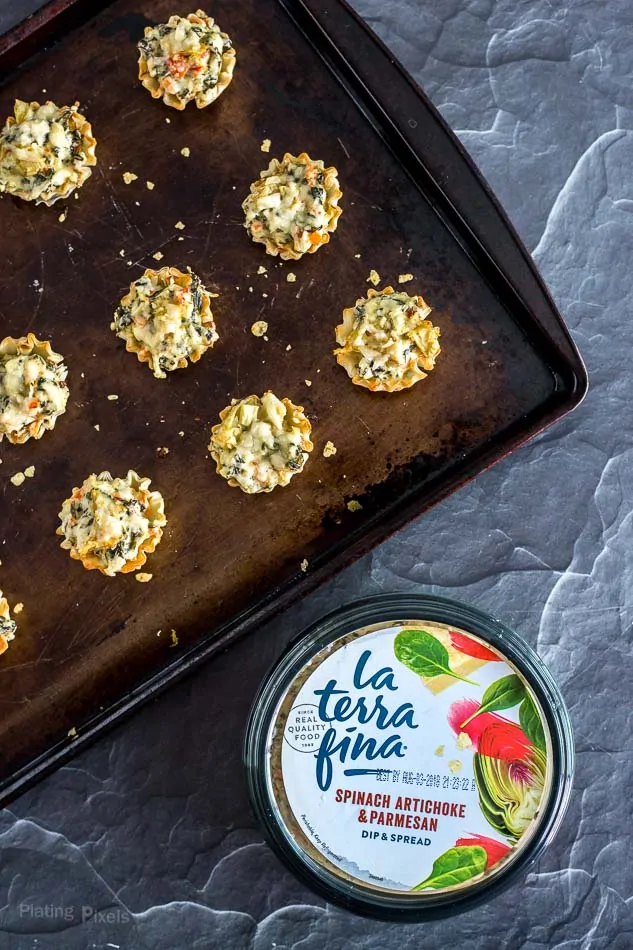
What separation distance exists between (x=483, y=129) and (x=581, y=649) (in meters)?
1.15

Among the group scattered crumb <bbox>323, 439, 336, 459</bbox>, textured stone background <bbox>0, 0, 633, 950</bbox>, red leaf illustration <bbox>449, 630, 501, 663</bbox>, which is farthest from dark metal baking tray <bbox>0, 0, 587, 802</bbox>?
red leaf illustration <bbox>449, 630, 501, 663</bbox>

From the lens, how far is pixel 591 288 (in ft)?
6.40

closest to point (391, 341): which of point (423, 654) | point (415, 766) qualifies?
point (423, 654)

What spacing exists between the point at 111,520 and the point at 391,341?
644 millimetres

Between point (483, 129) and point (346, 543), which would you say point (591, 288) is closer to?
point (483, 129)

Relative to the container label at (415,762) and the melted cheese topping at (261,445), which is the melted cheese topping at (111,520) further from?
the container label at (415,762)

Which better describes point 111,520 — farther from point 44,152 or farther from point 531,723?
point 531,723

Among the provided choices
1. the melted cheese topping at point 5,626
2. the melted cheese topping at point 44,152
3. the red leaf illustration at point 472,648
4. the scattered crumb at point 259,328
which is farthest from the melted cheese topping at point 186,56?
the red leaf illustration at point 472,648

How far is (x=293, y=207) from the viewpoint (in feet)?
5.87

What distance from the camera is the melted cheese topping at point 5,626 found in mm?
1763

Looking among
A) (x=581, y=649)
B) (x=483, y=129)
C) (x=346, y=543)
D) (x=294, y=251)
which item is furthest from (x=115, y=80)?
(x=581, y=649)

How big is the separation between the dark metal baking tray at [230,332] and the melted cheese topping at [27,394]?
0.04 m

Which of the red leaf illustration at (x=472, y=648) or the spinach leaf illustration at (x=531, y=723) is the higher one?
the red leaf illustration at (x=472, y=648)

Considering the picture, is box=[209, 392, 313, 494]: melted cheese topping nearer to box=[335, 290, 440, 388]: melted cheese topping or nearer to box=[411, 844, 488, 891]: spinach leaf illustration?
box=[335, 290, 440, 388]: melted cheese topping
